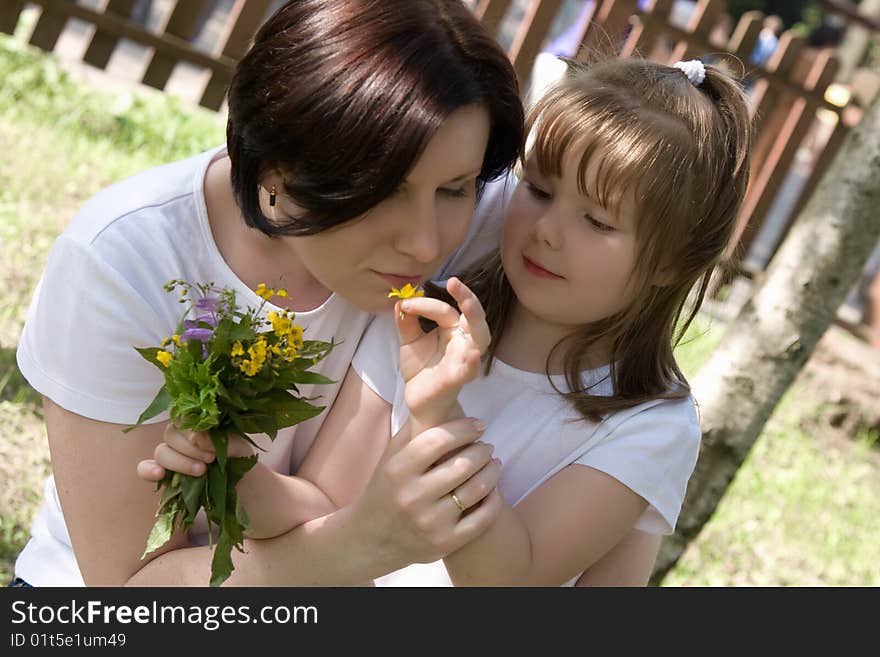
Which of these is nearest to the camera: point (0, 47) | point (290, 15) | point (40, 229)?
point (290, 15)

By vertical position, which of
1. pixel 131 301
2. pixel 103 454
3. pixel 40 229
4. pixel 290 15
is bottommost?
pixel 40 229

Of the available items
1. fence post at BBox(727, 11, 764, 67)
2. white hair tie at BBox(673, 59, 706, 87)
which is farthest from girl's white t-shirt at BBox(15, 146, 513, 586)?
fence post at BBox(727, 11, 764, 67)

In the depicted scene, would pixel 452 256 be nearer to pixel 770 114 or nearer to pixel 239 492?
pixel 239 492

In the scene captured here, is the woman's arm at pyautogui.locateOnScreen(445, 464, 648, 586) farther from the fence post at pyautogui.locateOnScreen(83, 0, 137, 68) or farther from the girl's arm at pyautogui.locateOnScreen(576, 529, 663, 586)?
the fence post at pyautogui.locateOnScreen(83, 0, 137, 68)

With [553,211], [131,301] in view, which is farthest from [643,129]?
[131,301]

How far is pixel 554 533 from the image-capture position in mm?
2074

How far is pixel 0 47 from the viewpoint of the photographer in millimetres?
6312

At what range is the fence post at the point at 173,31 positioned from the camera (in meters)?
6.12

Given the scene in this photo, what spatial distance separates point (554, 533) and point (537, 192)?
637 millimetres

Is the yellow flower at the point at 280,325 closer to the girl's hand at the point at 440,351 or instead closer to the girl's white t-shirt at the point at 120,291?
the girl's hand at the point at 440,351

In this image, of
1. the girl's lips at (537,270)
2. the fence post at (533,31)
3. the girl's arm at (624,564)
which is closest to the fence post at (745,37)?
the fence post at (533,31)

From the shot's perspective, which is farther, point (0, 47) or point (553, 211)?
point (0, 47)
